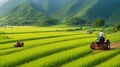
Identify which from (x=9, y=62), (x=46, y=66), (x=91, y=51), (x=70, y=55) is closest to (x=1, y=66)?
(x=9, y=62)

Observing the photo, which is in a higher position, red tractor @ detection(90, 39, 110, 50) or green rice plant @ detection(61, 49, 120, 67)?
red tractor @ detection(90, 39, 110, 50)

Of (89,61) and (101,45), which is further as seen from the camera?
(101,45)

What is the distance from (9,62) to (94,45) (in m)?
14.3

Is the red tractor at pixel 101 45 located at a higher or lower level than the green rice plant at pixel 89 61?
higher

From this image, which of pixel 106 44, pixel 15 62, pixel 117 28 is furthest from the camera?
pixel 117 28

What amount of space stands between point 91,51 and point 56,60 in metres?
9.21

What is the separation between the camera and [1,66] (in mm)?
25266

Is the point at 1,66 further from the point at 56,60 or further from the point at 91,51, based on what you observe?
the point at 91,51

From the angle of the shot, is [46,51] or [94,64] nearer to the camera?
[94,64]

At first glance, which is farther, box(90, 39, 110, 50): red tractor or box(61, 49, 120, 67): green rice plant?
box(90, 39, 110, 50): red tractor

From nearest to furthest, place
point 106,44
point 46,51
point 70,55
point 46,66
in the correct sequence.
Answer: point 46,66 → point 70,55 → point 46,51 → point 106,44

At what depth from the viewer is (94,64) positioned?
2694 centimetres

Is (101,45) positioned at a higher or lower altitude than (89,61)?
higher

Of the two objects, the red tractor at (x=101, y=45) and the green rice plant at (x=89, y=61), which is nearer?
the green rice plant at (x=89, y=61)
